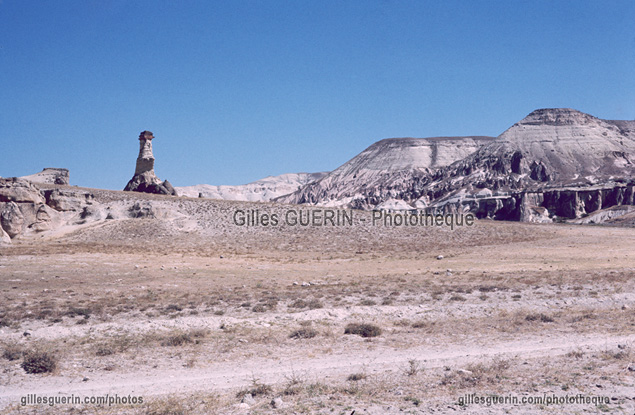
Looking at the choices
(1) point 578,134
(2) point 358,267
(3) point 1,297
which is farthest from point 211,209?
(1) point 578,134

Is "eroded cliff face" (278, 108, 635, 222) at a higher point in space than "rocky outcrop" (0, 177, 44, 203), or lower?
higher

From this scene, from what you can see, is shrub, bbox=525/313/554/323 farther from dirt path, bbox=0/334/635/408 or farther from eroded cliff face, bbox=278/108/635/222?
eroded cliff face, bbox=278/108/635/222

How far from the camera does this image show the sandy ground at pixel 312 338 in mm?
7234

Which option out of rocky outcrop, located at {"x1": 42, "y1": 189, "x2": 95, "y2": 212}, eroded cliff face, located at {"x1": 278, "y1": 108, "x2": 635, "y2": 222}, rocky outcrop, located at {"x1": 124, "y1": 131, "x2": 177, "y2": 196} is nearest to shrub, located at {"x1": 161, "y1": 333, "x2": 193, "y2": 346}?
rocky outcrop, located at {"x1": 42, "y1": 189, "x2": 95, "y2": 212}

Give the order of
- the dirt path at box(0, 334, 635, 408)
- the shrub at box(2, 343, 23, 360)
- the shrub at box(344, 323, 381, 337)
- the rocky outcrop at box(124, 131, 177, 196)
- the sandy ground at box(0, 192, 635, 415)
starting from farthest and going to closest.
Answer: the rocky outcrop at box(124, 131, 177, 196) < the shrub at box(344, 323, 381, 337) < the shrub at box(2, 343, 23, 360) < the dirt path at box(0, 334, 635, 408) < the sandy ground at box(0, 192, 635, 415)

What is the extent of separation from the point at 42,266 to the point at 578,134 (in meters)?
194

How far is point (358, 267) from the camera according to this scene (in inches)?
1125

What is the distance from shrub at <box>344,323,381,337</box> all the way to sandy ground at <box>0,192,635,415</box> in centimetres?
20

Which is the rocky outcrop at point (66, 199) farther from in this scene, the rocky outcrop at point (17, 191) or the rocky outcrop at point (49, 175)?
the rocky outcrop at point (49, 175)

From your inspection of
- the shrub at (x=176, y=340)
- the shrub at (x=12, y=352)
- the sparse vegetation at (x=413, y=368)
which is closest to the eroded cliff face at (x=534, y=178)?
the sparse vegetation at (x=413, y=368)

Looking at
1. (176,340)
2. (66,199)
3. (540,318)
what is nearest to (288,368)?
(176,340)

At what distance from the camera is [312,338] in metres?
10.9

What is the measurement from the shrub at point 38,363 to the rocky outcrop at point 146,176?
52.6 meters

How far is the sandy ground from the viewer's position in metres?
7.23
